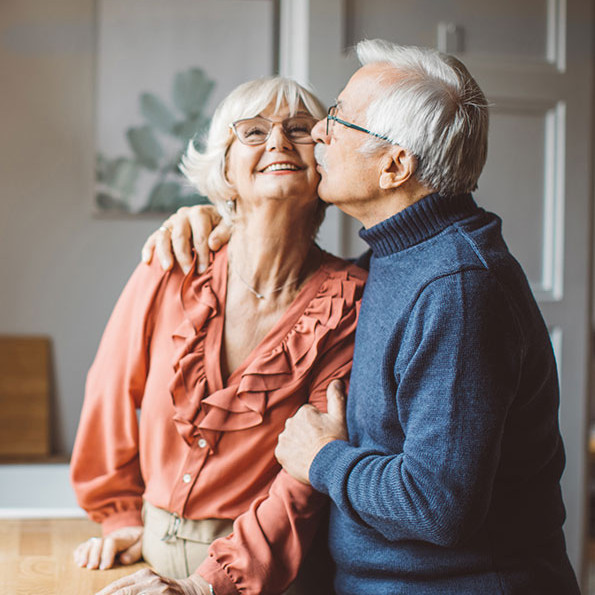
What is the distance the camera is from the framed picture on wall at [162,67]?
3320mm

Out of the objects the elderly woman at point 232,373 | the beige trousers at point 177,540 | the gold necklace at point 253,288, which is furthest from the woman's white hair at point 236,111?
the beige trousers at point 177,540

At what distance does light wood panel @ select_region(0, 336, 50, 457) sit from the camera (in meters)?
3.34

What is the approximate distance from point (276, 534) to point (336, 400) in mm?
285

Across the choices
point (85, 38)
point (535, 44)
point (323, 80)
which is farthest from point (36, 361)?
point (535, 44)

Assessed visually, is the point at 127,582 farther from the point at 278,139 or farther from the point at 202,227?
the point at 278,139

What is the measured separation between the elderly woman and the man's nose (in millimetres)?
50

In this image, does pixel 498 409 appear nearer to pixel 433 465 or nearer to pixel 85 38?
pixel 433 465

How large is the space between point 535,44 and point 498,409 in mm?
1791

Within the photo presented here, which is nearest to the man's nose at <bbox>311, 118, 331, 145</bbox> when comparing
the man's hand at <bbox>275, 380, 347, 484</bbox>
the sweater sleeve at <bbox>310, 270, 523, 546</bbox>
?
the sweater sleeve at <bbox>310, 270, 523, 546</bbox>

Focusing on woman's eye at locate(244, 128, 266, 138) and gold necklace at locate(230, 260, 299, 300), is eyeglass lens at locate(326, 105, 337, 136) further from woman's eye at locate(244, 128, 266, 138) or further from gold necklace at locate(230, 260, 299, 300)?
gold necklace at locate(230, 260, 299, 300)

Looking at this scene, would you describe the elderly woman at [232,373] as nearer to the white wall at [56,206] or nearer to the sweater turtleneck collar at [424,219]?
the sweater turtleneck collar at [424,219]

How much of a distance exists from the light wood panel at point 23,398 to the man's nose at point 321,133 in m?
2.51

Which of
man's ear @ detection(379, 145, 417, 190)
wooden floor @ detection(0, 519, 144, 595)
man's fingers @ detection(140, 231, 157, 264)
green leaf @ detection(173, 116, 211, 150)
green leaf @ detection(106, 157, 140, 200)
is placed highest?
green leaf @ detection(173, 116, 211, 150)

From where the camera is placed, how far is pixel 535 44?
238 centimetres
